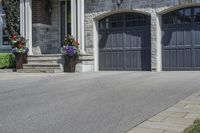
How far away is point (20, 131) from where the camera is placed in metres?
5.04

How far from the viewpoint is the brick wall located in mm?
17500

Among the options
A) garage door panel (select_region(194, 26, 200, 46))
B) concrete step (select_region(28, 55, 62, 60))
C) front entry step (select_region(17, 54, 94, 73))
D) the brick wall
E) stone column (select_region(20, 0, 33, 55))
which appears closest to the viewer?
garage door panel (select_region(194, 26, 200, 46))

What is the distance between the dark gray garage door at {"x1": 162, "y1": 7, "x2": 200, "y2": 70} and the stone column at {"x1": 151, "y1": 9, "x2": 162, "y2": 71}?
0.88 ft

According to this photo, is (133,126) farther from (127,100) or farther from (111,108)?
(127,100)

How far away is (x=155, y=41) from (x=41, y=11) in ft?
18.8

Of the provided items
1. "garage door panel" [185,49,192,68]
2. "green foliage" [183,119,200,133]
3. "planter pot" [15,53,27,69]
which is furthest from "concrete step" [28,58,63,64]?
"green foliage" [183,119,200,133]

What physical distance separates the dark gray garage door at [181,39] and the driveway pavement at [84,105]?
15.6 ft

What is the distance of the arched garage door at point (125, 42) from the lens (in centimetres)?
1570

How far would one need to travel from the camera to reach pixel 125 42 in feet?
53.0

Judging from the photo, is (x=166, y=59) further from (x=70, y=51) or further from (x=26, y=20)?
(x=26, y=20)

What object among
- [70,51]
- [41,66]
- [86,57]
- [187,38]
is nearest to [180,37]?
[187,38]

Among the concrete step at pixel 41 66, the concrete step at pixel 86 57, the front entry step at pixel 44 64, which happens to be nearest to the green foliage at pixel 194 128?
the concrete step at pixel 86 57

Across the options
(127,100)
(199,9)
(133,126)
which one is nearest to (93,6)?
(199,9)

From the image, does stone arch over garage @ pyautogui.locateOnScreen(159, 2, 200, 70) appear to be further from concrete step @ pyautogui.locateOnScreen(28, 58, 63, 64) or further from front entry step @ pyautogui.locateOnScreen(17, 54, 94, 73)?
concrete step @ pyautogui.locateOnScreen(28, 58, 63, 64)
